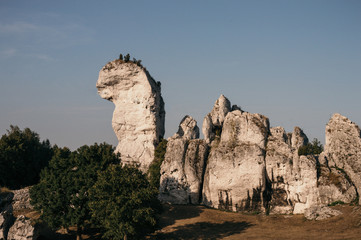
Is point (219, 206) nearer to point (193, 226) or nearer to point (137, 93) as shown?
point (193, 226)

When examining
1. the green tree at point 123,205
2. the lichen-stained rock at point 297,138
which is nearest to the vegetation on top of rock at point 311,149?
the lichen-stained rock at point 297,138

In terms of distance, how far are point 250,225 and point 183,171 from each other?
13.7m

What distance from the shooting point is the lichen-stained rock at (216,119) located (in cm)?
6544

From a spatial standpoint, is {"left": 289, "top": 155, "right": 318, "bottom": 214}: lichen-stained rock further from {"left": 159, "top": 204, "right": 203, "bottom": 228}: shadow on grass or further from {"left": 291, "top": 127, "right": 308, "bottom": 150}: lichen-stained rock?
{"left": 291, "top": 127, "right": 308, "bottom": 150}: lichen-stained rock

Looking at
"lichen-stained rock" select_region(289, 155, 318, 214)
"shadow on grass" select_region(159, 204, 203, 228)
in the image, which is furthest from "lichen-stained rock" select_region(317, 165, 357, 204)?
"shadow on grass" select_region(159, 204, 203, 228)

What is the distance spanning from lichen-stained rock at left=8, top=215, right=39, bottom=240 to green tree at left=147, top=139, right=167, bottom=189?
19.4 meters

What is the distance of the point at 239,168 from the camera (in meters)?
58.1

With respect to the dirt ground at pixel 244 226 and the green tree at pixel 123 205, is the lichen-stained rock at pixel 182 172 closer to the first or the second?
the dirt ground at pixel 244 226

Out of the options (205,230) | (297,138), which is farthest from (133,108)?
(297,138)

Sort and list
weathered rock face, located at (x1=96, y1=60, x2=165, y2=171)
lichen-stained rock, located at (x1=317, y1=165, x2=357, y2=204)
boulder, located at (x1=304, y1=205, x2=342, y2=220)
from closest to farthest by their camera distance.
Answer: boulder, located at (x1=304, y1=205, x2=342, y2=220)
lichen-stained rock, located at (x1=317, y1=165, x2=357, y2=204)
weathered rock face, located at (x1=96, y1=60, x2=165, y2=171)

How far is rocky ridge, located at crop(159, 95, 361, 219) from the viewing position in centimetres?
5475

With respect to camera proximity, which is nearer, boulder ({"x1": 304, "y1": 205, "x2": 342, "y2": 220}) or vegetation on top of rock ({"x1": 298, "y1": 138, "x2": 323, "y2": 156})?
boulder ({"x1": 304, "y1": 205, "x2": 342, "y2": 220})

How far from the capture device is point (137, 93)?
70312 mm

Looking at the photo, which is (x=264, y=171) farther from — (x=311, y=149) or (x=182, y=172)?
(x=311, y=149)
